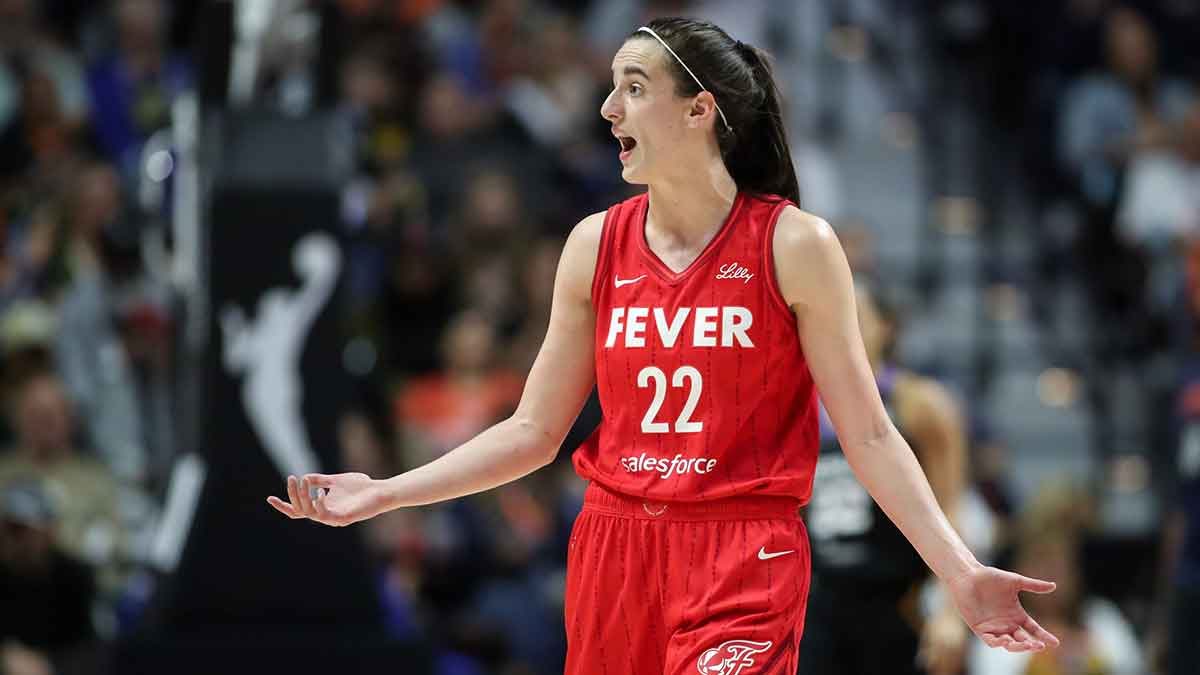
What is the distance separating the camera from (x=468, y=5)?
12.3 metres

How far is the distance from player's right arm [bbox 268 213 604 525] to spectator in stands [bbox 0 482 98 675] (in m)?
3.98

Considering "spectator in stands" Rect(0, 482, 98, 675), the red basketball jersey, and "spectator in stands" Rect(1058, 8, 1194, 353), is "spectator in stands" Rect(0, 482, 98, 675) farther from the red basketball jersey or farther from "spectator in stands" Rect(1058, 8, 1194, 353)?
"spectator in stands" Rect(1058, 8, 1194, 353)

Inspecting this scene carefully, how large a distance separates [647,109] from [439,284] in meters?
6.29

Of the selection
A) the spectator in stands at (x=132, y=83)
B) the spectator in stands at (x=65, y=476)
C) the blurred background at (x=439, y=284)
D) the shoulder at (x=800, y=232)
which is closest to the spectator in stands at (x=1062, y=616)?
the blurred background at (x=439, y=284)

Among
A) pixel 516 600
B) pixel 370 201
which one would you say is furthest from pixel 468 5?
pixel 516 600

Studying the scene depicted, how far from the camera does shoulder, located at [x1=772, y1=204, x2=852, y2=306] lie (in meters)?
3.94

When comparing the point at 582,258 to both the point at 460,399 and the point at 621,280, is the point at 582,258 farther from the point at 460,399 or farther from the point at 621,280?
the point at 460,399

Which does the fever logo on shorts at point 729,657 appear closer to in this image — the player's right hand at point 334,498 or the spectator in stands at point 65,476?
the player's right hand at point 334,498

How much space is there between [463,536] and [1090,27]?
19.7ft

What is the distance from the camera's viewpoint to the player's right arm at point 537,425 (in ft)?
13.6

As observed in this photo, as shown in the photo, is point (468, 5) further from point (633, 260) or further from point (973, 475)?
point (633, 260)

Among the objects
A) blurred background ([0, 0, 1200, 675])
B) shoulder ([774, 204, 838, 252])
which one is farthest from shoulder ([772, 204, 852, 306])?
blurred background ([0, 0, 1200, 675])

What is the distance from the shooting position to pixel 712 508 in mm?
3980

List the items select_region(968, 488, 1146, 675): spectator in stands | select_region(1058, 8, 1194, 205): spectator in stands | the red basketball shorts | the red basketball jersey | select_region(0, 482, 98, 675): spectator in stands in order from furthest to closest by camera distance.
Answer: select_region(1058, 8, 1194, 205): spectator in stands < select_region(968, 488, 1146, 675): spectator in stands < select_region(0, 482, 98, 675): spectator in stands < the red basketball jersey < the red basketball shorts
